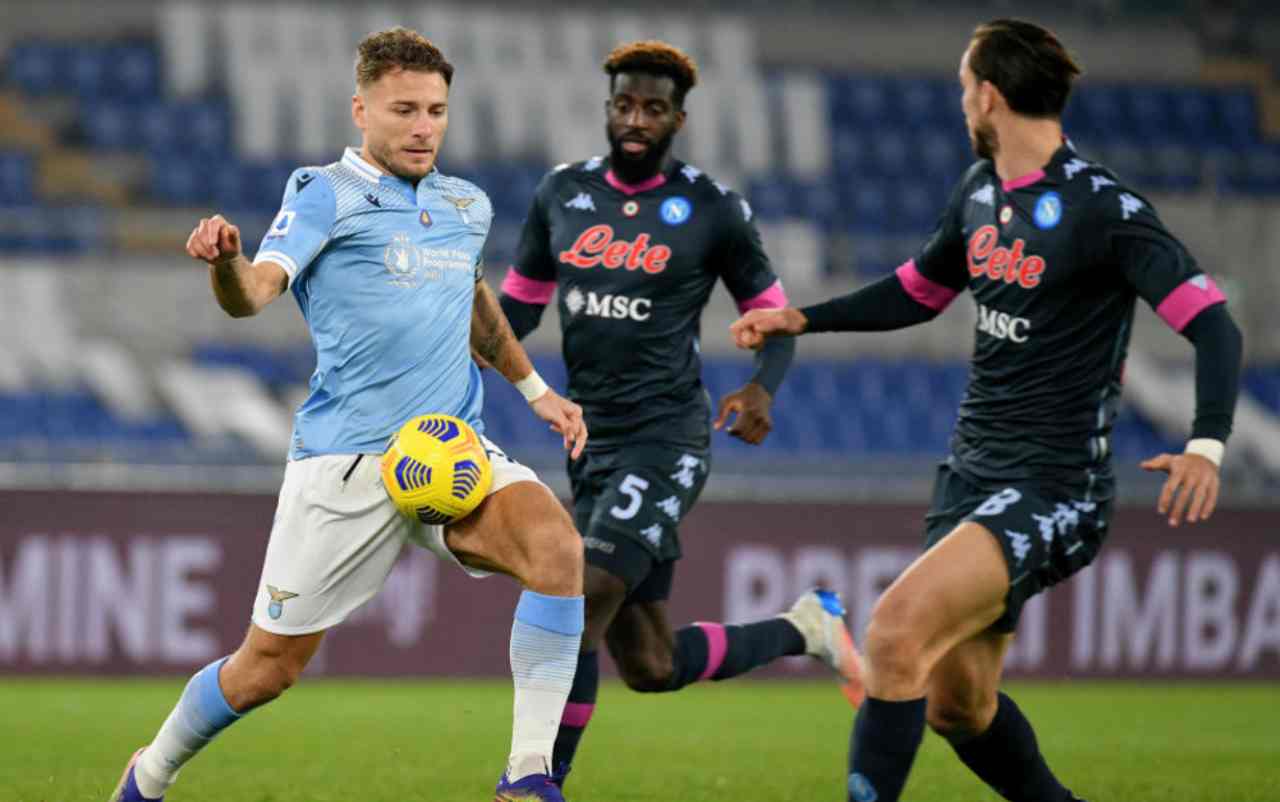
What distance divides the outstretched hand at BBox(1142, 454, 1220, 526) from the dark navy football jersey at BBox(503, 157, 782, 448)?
2.44m

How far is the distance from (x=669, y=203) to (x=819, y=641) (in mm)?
1838

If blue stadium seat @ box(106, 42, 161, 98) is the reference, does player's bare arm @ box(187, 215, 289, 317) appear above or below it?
above

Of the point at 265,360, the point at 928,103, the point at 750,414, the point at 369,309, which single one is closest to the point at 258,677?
the point at 369,309

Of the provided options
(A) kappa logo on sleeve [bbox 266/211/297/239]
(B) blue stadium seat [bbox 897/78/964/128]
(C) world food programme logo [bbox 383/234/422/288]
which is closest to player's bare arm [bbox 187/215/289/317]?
(A) kappa logo on sleeve [bbox 266/211/297/239]

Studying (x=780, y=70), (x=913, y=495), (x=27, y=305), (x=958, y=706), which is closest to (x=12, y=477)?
(x=27, y=305)

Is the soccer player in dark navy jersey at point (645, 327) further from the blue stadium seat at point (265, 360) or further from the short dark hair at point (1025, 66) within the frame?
the blue stadium seat at point (265, 360)

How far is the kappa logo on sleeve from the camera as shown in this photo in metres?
5.21

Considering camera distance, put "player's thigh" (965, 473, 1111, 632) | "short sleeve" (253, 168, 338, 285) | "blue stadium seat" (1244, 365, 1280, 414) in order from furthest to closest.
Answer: "blue stadium seat" (1244, 365, 1280, 414)
"short sleeve" (253, 168, 338, 285)
"player's thigh" (965, 473, 1111, 632)

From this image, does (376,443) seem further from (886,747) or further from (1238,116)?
(1238,116)

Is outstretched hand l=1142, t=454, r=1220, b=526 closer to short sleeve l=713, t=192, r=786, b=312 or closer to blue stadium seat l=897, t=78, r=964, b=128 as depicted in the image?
short sleeve l=713, t=192, r=786, b=312

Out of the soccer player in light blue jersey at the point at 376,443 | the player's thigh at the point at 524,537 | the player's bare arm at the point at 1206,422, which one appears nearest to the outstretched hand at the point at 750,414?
the soccer player in light blue jersey at the point at 376,443

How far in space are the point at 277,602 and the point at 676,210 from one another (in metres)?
2.44

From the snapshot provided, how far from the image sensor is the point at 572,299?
6883 mm

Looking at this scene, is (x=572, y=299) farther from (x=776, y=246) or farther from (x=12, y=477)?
(x=776, y=246)
